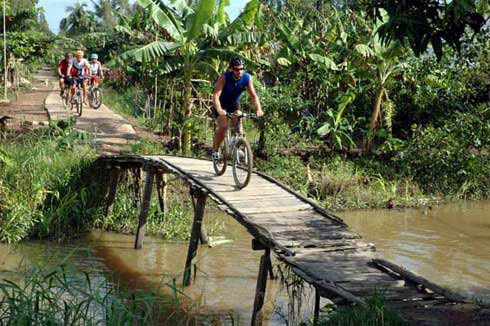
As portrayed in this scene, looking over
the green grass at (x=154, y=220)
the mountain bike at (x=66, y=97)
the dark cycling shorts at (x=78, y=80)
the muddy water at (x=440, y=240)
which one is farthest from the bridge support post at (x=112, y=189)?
the mountain bike at (x=66, y=97)

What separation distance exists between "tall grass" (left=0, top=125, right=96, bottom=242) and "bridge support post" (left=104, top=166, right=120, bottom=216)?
39cm

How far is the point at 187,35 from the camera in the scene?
1470 cm

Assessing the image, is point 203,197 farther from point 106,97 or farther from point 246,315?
point 106,97

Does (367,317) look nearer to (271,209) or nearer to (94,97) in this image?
(271,209)

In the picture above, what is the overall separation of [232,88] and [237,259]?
11.1 feet

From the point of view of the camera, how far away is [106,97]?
2581 centimetres

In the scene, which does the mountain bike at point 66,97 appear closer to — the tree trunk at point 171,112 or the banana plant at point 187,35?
the tree trunk at point 171,112

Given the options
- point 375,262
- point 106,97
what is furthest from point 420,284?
point 106,97

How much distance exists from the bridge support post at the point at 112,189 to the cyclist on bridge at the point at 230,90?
12.7 feet

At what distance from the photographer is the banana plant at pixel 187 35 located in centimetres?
1434

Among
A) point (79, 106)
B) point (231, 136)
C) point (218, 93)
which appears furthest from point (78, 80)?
point (218, 93)

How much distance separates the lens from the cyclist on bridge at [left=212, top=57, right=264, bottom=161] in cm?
907

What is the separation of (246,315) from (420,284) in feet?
8.78

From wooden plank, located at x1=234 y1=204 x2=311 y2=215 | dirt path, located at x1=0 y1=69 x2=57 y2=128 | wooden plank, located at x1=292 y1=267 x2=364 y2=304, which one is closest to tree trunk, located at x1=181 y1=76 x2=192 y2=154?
dirt path, located at x1=0 y1=69 x2=57 y2=128
